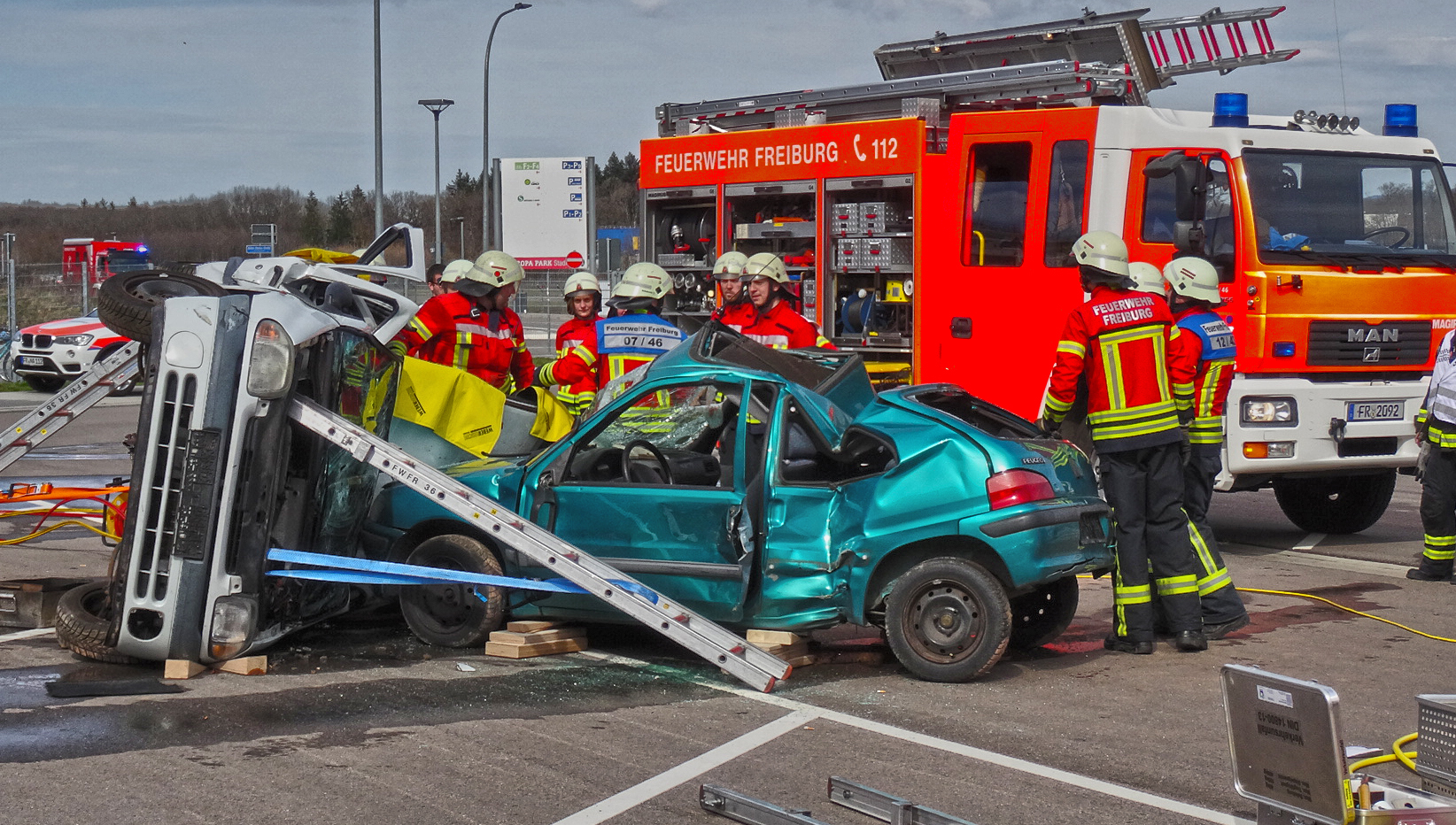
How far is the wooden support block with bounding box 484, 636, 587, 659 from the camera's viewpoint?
671 centimetres

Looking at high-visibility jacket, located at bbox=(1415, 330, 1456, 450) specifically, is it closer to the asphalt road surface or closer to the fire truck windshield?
the fire truck windshield

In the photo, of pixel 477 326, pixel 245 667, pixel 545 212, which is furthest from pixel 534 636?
pixel 545 212

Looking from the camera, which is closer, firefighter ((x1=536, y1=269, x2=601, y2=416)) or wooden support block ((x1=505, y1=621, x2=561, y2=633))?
wooden support block ((x1=505, y1=621, x2=561, y2=633))

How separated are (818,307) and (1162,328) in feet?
15.1

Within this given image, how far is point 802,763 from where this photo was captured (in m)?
5.18

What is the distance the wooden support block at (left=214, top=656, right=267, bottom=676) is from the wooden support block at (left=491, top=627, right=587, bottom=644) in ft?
3.29

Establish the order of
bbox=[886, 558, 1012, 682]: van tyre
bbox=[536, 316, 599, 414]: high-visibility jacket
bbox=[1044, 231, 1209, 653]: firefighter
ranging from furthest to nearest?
bbox=[536, 316, 599, 414]: high-visibility jacket < bbox=[1044, 231, 1209, 653]: firefighter < bbox=[886, 558, 1012, 682]: van tyre

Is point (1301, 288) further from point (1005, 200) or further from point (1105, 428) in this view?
point (1105, 428)

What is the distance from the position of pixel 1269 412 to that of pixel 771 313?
3.21 meters

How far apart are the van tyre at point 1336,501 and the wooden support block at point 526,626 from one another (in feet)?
19.9

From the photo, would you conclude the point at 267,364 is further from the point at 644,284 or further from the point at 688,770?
the point at 644,284

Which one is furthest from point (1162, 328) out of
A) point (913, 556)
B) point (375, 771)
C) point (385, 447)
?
point (375, 771)

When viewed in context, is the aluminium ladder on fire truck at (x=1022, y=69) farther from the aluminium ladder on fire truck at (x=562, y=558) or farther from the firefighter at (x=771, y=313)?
the aluminium ladder on fire truck at (x=562, y=558)

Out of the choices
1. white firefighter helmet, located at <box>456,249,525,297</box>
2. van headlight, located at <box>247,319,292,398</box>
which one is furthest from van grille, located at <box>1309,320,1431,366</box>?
van headlight, located at <box>247,319,292,398</box>
